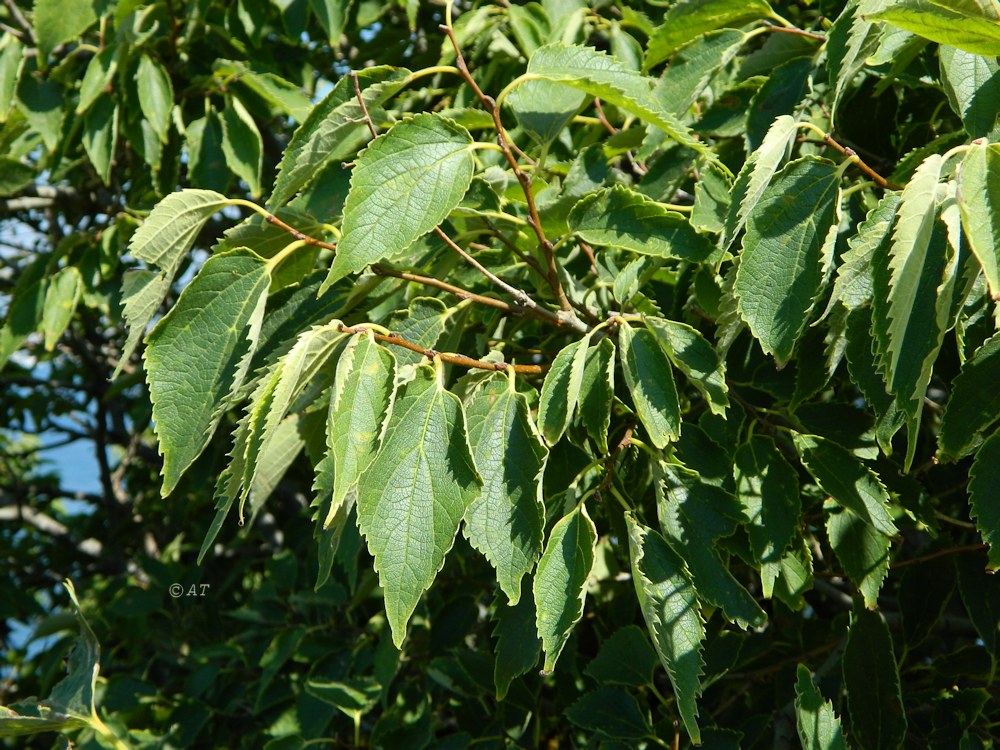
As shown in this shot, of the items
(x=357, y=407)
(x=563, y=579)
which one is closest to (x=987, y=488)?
(x=563, y=579)

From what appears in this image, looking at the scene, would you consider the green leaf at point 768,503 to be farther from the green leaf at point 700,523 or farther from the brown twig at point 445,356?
the brown twig at point 445,356

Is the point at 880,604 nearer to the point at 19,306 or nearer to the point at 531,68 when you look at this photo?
the point at 531,68

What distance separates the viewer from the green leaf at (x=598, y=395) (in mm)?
1094

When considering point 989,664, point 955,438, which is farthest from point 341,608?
point 955,438

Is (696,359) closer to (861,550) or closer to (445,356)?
(445,356)

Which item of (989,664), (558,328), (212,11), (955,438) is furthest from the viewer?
(212,11)

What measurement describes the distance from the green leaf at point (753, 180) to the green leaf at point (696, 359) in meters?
0.11

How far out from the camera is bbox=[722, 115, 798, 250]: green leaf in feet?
3.27

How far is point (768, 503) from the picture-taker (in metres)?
1.21

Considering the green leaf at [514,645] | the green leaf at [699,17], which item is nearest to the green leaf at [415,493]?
the green leaf at [514,645]

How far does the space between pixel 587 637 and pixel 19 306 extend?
1567 mm

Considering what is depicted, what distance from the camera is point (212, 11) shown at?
2.29 meters

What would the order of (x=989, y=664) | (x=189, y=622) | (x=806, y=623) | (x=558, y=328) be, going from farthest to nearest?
1. (x=189, y=622)
2. (x=806, y=623)
3. (x=989, y=664)
4. (x=558, y=328)

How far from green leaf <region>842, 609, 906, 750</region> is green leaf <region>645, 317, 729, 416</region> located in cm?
47
